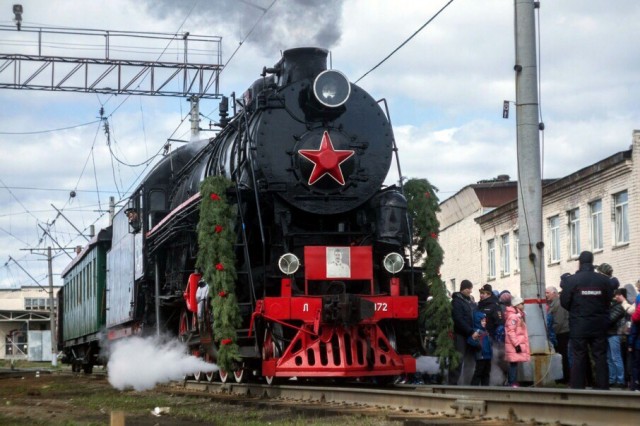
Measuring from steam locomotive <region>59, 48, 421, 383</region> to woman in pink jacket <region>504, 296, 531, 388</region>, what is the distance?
4.41 feet

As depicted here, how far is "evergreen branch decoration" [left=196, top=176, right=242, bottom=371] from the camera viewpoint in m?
12.3

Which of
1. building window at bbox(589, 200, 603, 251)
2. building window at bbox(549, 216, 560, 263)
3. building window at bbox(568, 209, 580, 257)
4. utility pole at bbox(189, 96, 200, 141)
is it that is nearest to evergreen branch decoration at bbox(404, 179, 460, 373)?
building window at bbox(589, 200, 603, 251)

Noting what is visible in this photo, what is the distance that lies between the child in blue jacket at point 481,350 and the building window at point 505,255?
1945cm

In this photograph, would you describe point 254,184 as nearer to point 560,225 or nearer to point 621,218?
point 621,218

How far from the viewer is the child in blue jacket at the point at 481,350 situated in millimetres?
13484

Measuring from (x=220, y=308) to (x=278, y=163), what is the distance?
1989 mm

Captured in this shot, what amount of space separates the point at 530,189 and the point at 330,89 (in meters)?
2.90

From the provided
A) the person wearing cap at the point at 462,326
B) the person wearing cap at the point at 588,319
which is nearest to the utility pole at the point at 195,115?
the person wearing cap at the point at 462,326

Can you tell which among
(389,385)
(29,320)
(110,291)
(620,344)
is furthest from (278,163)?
(29,320)

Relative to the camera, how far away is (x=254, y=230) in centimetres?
1338

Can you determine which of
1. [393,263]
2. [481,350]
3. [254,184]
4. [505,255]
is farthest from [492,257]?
[254,184]

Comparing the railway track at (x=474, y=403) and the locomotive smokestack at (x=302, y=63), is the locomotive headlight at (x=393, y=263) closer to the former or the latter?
the railway track at (x=474, y=403)

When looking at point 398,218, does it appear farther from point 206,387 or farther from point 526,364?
point 206,387

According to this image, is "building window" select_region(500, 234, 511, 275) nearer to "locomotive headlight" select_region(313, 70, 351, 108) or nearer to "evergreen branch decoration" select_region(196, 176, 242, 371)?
"locomotive headlight" select_region(313, 70, 351, 108)
